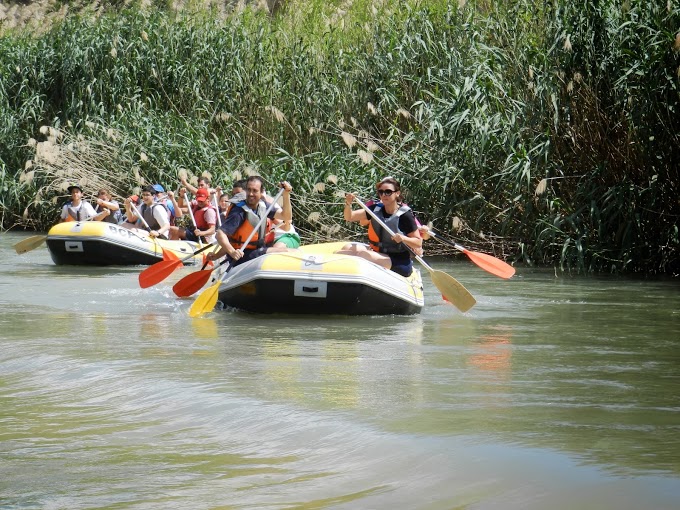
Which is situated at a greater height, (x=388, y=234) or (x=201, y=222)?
(x=201, y=222)

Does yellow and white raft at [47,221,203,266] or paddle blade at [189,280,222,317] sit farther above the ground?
yellow and white raft at [47,221,203,266]

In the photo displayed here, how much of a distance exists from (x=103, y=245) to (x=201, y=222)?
1.30m

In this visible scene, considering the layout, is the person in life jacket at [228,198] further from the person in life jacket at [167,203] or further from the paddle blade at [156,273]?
the paddle blade at [156,273]

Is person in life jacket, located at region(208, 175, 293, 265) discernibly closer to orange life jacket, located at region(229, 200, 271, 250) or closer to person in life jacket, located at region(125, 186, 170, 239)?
orange life jacket, located at region(229, 200, 271, 250)

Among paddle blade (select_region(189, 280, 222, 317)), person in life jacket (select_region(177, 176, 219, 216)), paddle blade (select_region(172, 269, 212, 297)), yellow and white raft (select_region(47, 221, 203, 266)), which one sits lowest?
paddle blade (select_region(189, 280, 222, 317))

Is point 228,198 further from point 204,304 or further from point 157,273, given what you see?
point 204,304

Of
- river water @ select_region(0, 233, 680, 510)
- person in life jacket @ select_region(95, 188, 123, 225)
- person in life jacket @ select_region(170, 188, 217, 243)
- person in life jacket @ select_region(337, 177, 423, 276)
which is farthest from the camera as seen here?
person in life jacket @ select_region(95, 188, 123, 225)

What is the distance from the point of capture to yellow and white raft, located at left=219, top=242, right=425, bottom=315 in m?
8.07

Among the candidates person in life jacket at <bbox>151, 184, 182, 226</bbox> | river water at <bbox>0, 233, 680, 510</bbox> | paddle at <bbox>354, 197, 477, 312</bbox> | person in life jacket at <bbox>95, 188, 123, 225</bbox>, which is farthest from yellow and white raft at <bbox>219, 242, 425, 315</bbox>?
person in life jacket at <bbox>95, 188, 123, 225</bbox>

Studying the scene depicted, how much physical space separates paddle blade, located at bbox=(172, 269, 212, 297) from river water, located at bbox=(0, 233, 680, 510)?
54 centimetres

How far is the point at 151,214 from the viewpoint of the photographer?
1396 centimetres

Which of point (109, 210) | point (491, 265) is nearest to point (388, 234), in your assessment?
point (491, 265)

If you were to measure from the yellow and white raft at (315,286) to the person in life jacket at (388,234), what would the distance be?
284mm

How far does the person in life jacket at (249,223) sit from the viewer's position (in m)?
8.79
